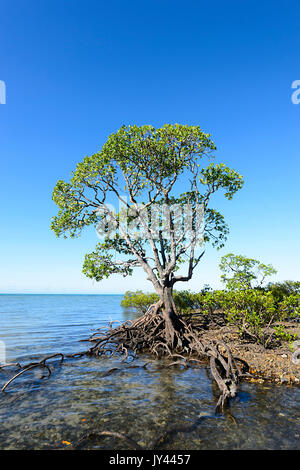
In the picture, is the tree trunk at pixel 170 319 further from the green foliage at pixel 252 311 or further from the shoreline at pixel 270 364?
the shoreline at pixel 270 364

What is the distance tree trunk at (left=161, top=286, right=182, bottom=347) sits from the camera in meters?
14.4

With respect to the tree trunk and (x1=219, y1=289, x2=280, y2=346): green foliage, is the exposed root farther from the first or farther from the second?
(x1=219, y1=289, x2=280, y2=346): green foliage

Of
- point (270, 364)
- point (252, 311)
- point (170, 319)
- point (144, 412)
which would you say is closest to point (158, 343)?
point (170, 319)

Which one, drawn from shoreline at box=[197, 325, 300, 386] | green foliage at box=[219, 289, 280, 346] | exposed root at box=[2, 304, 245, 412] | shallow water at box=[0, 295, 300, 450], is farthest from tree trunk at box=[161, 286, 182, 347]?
shoreline at box=[197, 325, 300, 386]

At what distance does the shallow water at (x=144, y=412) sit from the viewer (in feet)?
18.5

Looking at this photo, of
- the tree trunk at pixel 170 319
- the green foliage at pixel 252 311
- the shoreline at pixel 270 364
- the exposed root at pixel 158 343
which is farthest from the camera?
the tree trunk at pixel 170 319

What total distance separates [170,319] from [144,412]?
7.99m

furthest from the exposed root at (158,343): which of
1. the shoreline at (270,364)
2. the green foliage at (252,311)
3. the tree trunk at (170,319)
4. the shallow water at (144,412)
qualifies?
the green foliage at (252,311)

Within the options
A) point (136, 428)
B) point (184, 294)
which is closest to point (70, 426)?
point (136, 428)

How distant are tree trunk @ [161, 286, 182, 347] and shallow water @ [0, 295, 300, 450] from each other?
3421mm

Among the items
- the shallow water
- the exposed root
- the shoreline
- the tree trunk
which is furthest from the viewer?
the tree trunk

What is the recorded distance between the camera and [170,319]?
14.9 metres

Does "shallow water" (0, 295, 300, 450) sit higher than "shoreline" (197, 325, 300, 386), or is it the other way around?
"shoreline" (197, 325, 300, 386)

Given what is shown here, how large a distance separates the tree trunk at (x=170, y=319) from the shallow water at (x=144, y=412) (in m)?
3.42
